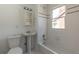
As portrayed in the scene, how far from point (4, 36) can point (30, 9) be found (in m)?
1.10

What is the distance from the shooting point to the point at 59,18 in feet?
7.61

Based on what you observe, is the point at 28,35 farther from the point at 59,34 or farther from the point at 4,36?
the point at 59,34

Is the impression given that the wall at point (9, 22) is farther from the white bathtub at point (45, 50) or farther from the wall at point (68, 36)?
the wall at point (68, 36)

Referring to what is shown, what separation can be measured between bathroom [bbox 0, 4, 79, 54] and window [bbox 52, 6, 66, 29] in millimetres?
35

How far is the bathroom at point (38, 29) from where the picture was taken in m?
1.89

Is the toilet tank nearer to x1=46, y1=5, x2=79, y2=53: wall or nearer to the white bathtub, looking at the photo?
the white bathtub

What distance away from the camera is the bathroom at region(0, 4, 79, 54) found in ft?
6.21

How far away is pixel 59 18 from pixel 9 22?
138 cm

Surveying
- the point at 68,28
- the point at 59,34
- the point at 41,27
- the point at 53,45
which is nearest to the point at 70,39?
the point at 68,28

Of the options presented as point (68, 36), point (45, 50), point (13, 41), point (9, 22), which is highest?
point (9, 22)

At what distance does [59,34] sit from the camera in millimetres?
2293

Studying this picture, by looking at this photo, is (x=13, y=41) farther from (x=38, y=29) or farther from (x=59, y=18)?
(x=59, y=18)

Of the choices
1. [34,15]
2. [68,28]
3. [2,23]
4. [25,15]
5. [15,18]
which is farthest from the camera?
[34,15]

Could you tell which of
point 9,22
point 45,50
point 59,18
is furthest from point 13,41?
point 59,18
